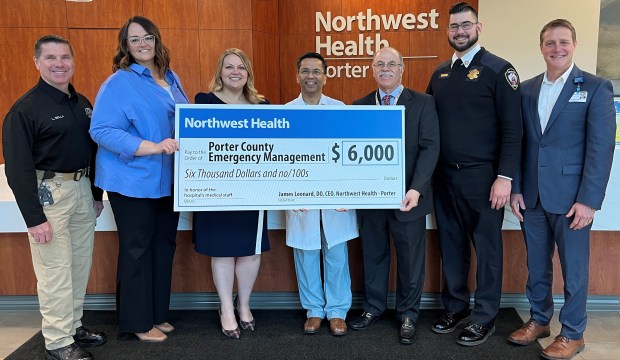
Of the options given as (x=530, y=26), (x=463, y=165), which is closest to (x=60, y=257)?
(x=463, y=165)

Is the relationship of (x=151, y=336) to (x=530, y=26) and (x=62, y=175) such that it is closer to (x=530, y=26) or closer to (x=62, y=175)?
(x=62, y=175)

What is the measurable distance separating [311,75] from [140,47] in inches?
34.3

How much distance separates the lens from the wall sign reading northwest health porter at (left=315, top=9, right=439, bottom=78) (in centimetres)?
605

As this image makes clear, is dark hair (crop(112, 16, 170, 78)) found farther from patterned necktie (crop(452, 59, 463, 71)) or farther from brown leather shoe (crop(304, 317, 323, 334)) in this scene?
brown leather shoe (crop(304, 317, 323, 334))

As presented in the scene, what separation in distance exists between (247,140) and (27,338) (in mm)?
1722

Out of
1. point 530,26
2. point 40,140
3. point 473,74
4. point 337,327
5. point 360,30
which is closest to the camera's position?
point 40,140

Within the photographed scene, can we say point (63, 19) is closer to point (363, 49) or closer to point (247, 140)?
point (363, 49)

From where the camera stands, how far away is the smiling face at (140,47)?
2291 millimetres

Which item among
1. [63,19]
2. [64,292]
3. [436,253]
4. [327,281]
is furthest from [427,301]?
[63,19]

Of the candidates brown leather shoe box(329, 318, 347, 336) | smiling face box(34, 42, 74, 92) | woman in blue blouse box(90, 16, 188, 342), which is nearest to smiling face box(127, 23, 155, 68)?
woman in blue blouse box(90, 16, 188, 342)

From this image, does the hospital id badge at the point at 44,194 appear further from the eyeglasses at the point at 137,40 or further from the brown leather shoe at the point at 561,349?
the brown leather shoe at the point at 561,349

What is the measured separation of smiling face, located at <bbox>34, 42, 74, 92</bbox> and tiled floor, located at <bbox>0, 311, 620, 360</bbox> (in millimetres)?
1478

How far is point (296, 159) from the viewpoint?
2.44 meters

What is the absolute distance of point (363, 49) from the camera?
6195 millimetres
